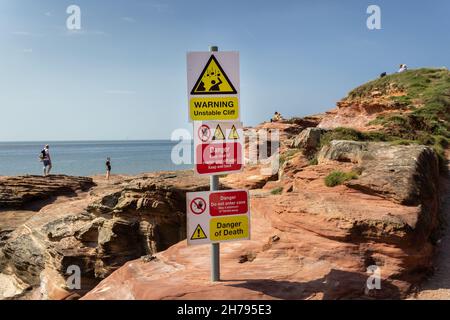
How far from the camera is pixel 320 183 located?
8.23 m

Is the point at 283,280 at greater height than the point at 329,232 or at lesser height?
lesser

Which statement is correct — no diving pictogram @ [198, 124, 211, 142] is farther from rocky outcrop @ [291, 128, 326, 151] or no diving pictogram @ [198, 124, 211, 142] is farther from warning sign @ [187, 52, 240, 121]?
rocky outcrop @ [291, 128, 326, 151]

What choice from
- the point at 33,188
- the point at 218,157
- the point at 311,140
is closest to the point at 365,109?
the point at 311,140

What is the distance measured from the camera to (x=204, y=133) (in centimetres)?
502

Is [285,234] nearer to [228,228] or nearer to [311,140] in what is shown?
[228,228]

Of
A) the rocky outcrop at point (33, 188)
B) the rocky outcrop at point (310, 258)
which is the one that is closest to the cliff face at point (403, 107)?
the rocky outcrop at point (310, 258)

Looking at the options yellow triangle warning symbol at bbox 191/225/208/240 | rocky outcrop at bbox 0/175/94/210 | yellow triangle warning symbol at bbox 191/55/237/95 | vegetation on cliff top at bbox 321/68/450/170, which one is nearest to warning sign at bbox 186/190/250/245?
yellow triangle warning symbol at bbox 191/225/208/240

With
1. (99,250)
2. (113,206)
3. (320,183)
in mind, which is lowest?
(99,250)

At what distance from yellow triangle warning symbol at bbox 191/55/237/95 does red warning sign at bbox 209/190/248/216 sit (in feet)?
4.25

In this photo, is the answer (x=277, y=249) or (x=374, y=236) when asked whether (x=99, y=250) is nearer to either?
(x=277, y=249)

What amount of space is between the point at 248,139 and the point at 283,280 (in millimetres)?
15654

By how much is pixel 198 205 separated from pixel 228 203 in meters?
0.39
